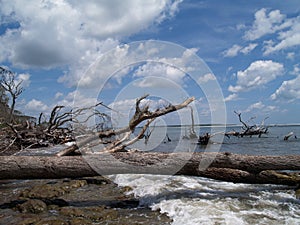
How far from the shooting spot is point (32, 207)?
6.53 m

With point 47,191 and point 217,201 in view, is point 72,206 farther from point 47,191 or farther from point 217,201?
point 217,201

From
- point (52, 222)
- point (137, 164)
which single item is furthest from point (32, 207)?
point (137, 164)

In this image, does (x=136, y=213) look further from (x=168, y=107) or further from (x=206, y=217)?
(x=168, y=107)

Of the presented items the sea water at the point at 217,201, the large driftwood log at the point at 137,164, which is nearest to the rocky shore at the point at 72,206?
the sea water at the point at 217,201

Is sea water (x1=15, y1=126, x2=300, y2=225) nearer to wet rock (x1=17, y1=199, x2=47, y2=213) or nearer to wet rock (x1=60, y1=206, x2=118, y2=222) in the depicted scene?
wet rock (x1=60, y1=206, x2=118, y2=222)

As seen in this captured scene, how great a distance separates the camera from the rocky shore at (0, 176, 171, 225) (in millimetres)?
5898

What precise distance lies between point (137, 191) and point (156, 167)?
2.23 m

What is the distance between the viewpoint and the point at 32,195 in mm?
7836

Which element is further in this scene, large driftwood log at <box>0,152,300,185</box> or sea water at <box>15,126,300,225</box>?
large driftwood log at <box>0,152,300,185</box>

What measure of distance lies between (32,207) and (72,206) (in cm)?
91

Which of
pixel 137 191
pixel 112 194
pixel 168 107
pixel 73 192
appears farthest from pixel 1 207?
pixel 168 107

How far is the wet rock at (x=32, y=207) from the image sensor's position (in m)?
6.45

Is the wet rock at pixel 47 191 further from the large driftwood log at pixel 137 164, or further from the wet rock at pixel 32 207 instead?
the large driftwood log at pixel 137 164

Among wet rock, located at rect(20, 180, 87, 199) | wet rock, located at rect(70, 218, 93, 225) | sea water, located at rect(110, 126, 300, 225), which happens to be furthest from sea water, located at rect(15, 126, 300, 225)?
wet rock, located at rect(20, 180, 87, 199)
